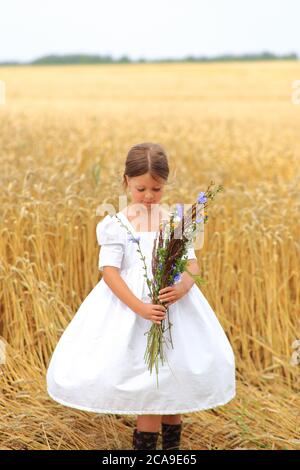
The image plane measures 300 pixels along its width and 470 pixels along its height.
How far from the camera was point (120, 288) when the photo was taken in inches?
102

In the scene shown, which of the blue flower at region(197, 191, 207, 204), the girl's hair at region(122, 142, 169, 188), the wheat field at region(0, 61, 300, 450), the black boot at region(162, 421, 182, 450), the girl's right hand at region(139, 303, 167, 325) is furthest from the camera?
the wheat field at region(0, 61, 300, 450)

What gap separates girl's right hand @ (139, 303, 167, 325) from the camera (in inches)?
99.0

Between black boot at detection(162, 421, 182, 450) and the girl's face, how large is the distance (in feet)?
2.62

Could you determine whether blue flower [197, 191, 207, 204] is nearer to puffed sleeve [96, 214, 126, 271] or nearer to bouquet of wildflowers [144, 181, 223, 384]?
bouquet of wildflowers [144, 181, 223, 384]

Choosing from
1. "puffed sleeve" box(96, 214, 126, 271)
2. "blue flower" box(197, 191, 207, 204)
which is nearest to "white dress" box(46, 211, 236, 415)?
"puffed sleeve" box(96, 214, 126, 271)

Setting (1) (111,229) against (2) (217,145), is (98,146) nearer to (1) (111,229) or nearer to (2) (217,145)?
(2) (217,145)

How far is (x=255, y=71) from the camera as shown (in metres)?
33.0

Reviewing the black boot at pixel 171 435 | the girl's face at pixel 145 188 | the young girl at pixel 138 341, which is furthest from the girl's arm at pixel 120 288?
the black boot at pixel 171 435

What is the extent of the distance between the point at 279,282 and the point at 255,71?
29756 millimetres

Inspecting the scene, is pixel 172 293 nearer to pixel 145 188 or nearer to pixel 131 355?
pixel 131 355

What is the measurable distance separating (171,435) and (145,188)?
88cm

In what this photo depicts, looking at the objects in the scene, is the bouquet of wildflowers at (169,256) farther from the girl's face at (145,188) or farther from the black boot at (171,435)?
the black boot at (171,435)

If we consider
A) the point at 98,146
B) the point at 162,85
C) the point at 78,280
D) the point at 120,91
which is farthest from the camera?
the point at 162,85
